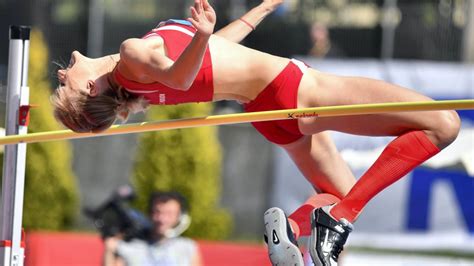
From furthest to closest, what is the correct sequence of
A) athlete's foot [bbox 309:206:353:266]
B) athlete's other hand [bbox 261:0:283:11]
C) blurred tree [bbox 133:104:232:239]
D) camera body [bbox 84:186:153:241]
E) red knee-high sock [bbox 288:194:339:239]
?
blurred tree [bbox 133:104:232:239] < camera body [bbox 84:186:153:241] < athlete's other hand [bbox 261:0:283:11] < red knee-high sock [bbox 288:194:339:239] < athlete's foot [bbox 309:206:353:266]

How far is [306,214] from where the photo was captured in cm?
487

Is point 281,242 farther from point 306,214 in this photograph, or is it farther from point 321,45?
point 321,45

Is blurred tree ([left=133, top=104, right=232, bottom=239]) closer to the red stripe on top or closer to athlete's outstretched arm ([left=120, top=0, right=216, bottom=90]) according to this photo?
the red stripe on top

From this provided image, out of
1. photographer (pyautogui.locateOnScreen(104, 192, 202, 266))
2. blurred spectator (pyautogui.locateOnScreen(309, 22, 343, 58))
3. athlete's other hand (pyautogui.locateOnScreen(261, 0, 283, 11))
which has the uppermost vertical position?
blurred spectator (pyautogui.locateOnScreen(309, 22, 343, 58))

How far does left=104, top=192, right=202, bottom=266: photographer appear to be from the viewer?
7.22 m

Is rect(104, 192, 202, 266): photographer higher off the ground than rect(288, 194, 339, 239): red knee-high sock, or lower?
lower

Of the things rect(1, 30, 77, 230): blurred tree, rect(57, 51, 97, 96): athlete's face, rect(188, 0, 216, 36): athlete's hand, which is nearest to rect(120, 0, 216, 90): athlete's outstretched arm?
rect(188, 0, 216, 36): athlete's hand

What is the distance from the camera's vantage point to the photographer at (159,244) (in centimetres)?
722

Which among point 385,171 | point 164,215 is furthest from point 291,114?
point 164,215

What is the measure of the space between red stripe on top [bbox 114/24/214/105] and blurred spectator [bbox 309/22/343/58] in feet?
25.3

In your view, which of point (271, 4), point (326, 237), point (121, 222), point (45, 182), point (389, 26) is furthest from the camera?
point (389, 26)

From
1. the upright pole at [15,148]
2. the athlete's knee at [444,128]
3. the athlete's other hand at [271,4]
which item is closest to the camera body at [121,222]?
the upright pole at [15,148]

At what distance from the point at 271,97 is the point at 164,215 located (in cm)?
279

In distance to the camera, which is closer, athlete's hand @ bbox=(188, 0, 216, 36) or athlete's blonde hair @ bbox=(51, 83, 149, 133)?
athlete's hand @ bbox=(188, 0, 216, 36)
